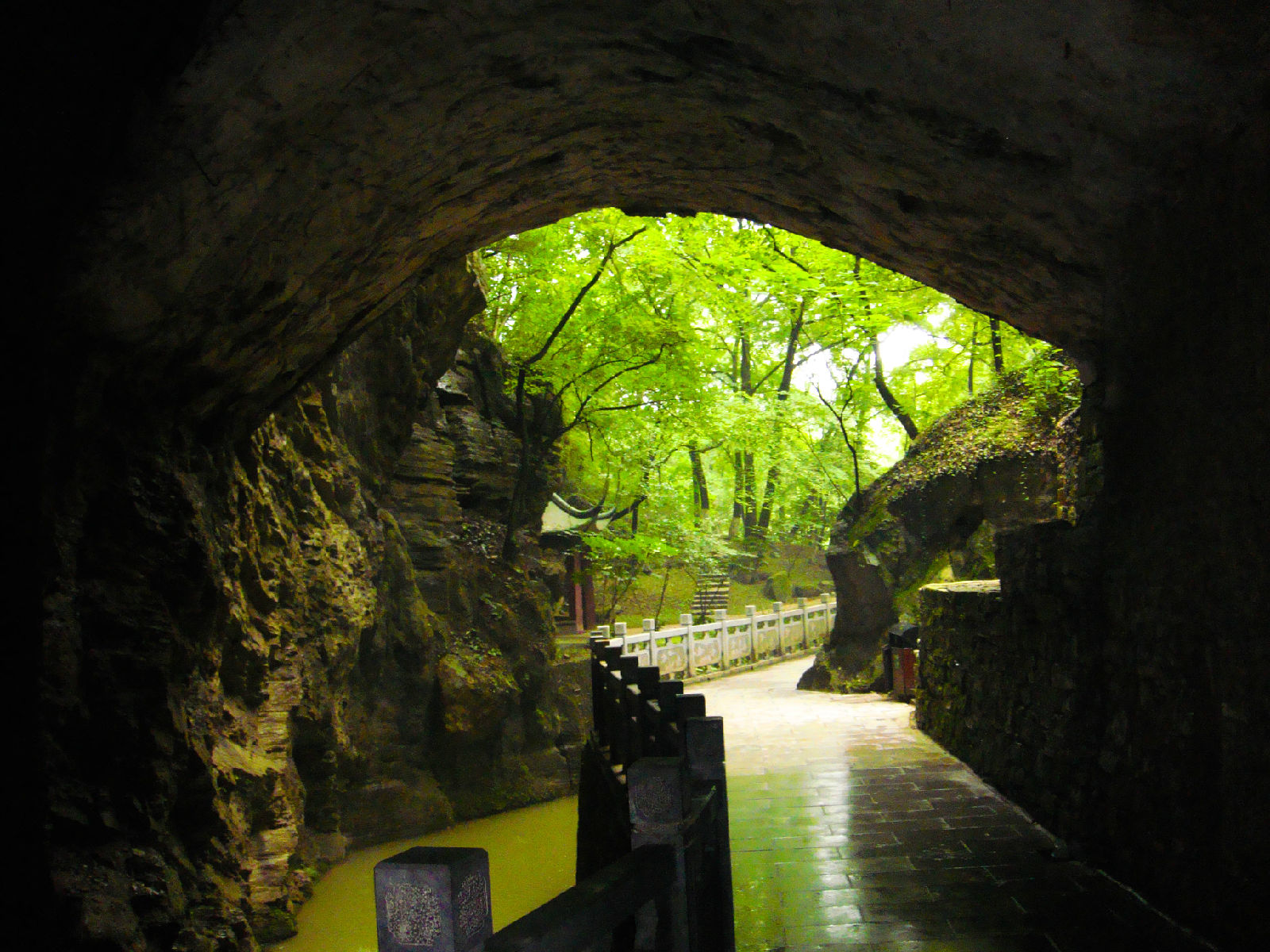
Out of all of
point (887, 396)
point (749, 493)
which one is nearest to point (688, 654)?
point (887, 396)

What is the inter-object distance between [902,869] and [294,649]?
20.1 feet

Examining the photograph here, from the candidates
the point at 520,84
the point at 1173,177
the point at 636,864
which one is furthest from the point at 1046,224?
the point at 636,864

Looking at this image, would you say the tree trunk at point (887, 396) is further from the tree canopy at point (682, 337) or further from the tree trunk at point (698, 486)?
the tree trunk at point (698, 486)

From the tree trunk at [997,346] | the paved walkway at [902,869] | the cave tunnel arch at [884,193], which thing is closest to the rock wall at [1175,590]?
the cave tunnel arch at [884,193]

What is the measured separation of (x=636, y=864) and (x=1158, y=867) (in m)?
3.24

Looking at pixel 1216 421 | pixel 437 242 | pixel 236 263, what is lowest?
pixel 1216 421

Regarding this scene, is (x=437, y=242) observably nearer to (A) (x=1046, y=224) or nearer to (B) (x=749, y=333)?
(A) (x=1046, y=224)

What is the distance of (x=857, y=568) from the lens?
15727 millimetres

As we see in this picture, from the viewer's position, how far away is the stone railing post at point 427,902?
1.96 m

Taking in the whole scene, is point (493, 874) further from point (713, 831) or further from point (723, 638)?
point (723, 638)

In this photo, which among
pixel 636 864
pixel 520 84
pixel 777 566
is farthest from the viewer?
pixel 777 566

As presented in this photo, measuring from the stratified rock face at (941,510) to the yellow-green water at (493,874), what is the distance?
233 inches

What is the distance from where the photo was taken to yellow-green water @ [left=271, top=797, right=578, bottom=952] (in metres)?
8.52

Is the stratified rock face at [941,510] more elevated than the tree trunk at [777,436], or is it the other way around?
the tree trunk at [777,436]
